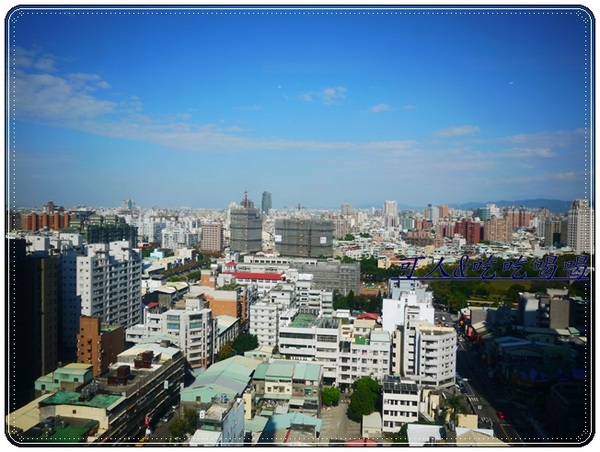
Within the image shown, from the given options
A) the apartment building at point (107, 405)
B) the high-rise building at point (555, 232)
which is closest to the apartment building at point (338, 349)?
the apartment building at point (107, 405)

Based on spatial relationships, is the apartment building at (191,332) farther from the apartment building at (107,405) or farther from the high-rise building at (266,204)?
the high-rise building at (266,204)

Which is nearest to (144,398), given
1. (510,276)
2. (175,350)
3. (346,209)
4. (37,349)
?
(175,350)

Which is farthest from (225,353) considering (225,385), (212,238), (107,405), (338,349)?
(212,238)

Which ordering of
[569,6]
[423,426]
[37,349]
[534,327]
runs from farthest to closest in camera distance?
[534,327]
[37,349]
[423,426]
[569,6]

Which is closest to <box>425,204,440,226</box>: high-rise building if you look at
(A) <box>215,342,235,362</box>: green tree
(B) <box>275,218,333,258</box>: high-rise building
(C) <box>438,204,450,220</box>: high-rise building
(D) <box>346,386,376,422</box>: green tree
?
(C) <box>438,204,450,220</box>: high-rise building

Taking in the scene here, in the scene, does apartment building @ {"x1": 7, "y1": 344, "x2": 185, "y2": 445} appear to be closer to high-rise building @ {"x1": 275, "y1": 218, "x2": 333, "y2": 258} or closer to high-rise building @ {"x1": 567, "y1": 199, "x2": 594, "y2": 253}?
high-rise building @ {"x1": 567, "y1": 199, "x2": 594, "y2": 253}

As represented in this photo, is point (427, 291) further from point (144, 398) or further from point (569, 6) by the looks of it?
point (569, 6)

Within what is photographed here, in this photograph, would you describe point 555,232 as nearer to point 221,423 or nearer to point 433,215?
point 221,423
